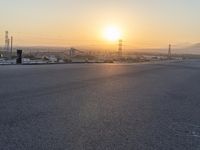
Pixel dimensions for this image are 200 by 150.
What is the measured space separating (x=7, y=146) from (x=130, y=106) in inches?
213

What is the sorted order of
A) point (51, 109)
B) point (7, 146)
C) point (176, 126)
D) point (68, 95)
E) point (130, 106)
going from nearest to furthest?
point (7, 146), point (176, 126), point (51, 109), point (130, 106), point (68, 95)

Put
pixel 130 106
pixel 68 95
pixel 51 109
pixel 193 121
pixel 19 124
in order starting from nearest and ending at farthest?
pixel 19 124, pixel 193 121, pixel 51 109, pixel 130 106, pixel 68 95

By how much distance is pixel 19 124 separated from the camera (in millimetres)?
7871

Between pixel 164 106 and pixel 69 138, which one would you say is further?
pixel 164 106

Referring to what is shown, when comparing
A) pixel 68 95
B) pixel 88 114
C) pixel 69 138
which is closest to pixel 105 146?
pixel 69 138

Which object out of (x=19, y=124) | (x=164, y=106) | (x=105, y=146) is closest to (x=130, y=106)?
(x=164, y=106)

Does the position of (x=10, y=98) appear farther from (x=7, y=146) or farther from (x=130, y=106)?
(x=7, y=146)

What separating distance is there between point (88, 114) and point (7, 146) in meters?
3.47

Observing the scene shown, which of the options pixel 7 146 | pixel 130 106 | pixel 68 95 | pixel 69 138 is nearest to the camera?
pixel 7 146

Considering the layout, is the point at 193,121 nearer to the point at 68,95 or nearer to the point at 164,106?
the point at 164,106

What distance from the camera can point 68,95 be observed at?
13.0 metres

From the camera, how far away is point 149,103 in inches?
475

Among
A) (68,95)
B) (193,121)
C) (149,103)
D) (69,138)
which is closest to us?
(69,138)

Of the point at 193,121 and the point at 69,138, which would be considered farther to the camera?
the point at 193,121
